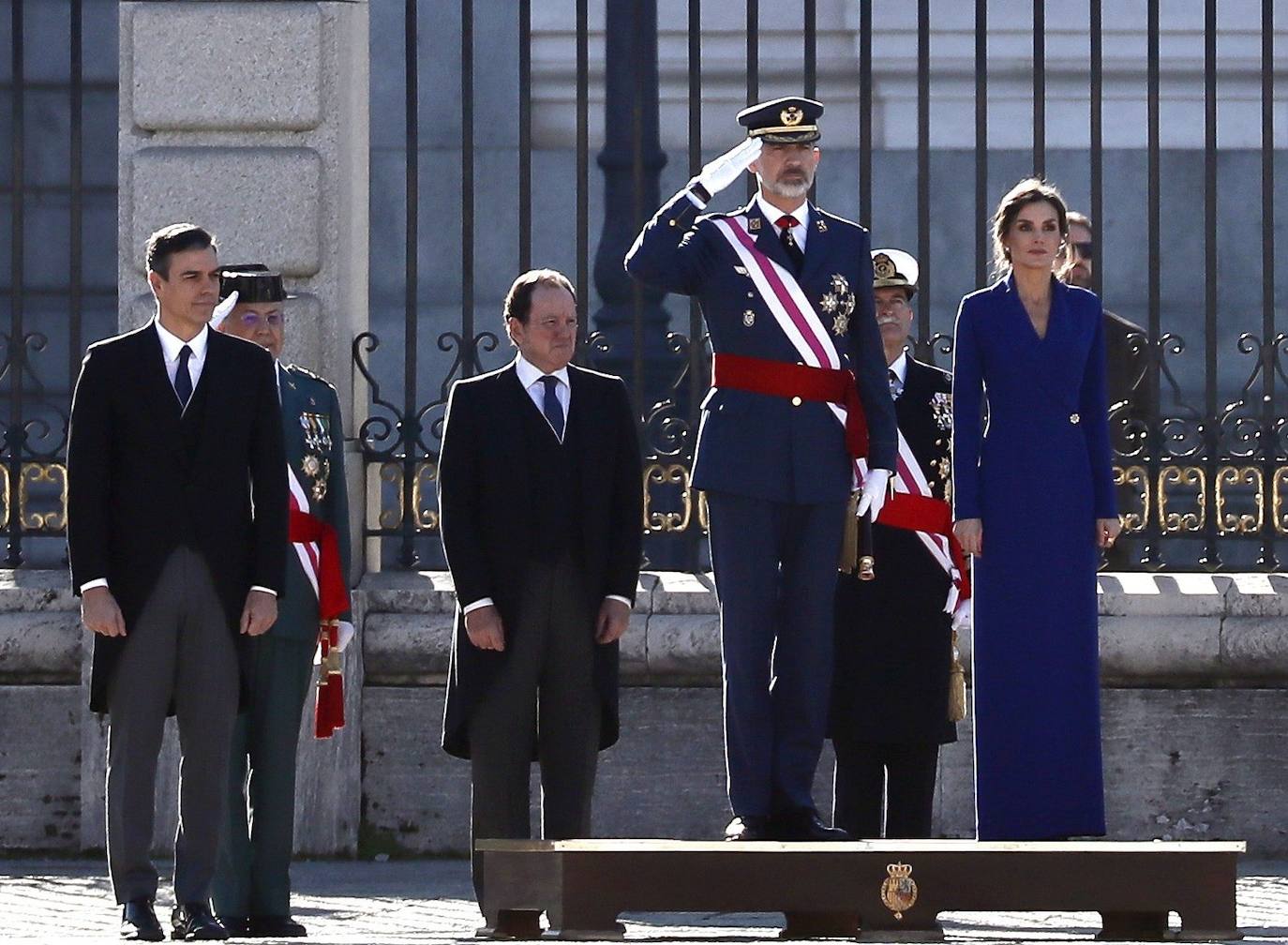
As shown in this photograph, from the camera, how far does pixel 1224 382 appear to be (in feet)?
40.7

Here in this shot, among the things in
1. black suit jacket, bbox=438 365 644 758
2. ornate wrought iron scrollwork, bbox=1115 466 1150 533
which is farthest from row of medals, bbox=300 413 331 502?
ornate wrought iron scrollwork, bbox=1115 466 1150 533

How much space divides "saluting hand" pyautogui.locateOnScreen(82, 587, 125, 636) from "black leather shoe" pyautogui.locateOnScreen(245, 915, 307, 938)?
90 centimetres

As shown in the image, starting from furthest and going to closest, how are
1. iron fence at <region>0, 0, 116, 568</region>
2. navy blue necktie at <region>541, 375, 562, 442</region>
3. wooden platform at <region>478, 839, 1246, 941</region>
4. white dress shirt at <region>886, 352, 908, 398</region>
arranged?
iron fence at <region>0, 0, 116, 568</region> → white dress shirt at <region>886, 352, 908, 398</region> → navy blue necktie at <region>541, 375, 562, 442</region> → wooden platform at <region>478, 839, 1246, 941</region>

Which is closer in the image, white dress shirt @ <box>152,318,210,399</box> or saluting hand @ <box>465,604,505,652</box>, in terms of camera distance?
white dress shirt @ <box>152,318,210,399</box>

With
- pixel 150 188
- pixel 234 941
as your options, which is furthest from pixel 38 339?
A: pixel 234 941

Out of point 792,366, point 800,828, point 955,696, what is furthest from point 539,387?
point 955,696

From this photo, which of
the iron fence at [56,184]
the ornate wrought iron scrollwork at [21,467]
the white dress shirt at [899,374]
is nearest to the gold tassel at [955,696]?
the white dress shirt at [899,374]

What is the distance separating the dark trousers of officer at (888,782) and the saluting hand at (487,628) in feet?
3.39

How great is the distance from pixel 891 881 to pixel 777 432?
991mm

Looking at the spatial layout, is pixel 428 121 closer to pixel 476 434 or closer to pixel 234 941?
pixel 476 434

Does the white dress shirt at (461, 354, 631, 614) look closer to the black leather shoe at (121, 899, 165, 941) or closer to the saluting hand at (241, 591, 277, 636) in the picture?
the saluting hand at (241, 591, 277, 636)

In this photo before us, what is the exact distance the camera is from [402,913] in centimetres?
791

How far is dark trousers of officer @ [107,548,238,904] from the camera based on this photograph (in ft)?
21.6

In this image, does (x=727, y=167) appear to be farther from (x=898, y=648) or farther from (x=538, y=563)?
(x=898, y=648)
